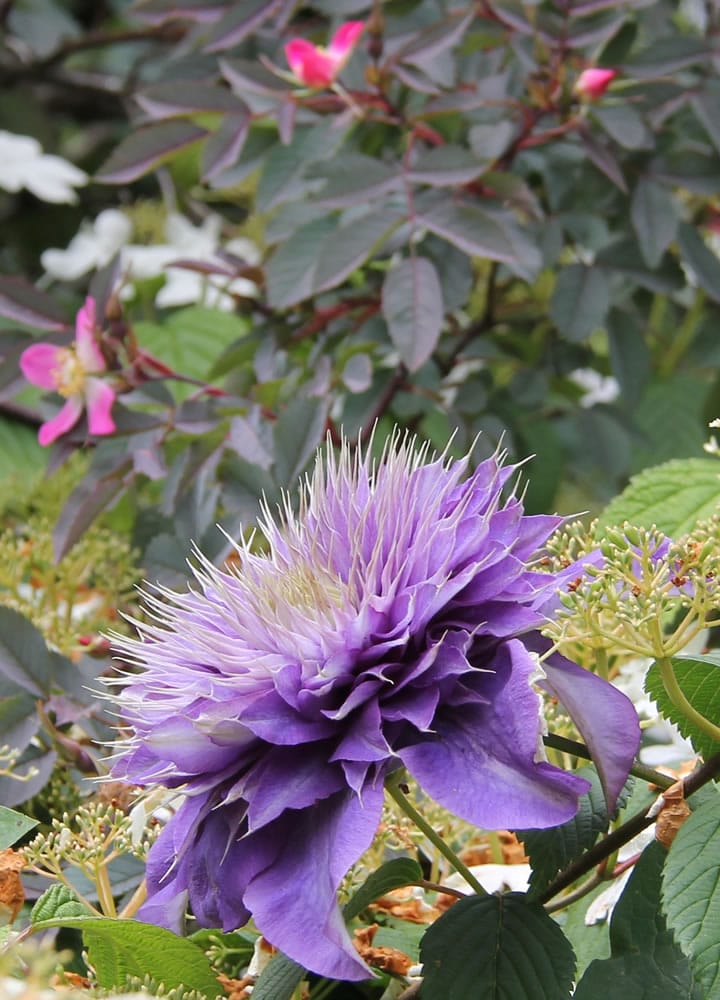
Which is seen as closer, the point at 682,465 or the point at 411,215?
the point at 682,465

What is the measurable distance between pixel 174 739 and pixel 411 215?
41 cm

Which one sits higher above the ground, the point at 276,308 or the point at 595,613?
the point at 595,613

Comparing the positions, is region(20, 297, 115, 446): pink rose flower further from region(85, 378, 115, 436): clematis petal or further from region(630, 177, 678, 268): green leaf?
region(630, 177, 678, 268): green leaf

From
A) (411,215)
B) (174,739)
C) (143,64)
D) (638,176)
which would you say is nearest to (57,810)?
(174,739)

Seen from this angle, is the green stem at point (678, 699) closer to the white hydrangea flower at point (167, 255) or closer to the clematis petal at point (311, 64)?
the clematis petal at point (311, 64)

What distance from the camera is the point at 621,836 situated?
33cm

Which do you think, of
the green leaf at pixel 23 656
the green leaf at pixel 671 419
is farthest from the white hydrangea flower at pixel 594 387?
the green leaf at pixel 23 656

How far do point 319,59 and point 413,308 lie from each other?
6.1 inches

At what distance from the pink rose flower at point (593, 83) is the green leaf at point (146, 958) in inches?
20.5

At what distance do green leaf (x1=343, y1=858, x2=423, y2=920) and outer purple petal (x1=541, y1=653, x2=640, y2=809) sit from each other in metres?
0.07

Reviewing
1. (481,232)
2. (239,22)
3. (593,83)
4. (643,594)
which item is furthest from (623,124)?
(643,594)

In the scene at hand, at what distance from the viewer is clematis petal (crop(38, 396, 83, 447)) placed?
0.65 meters

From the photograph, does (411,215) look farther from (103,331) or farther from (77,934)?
(77,934)

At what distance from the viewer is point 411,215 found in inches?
25.3
